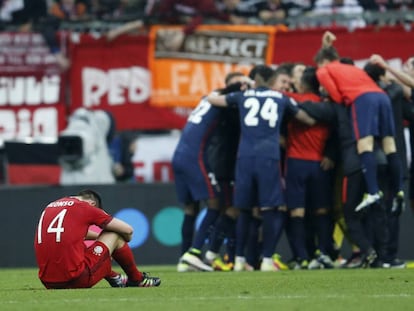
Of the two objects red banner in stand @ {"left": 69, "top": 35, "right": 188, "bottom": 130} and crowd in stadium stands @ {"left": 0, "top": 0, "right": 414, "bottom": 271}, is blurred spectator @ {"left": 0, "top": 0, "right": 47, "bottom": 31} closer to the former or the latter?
crowd in stadium stands @ {"left": 0, "top": 0, "right": 414, "bottom": 271}

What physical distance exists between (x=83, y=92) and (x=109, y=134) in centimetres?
71

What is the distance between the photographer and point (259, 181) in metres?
13.7

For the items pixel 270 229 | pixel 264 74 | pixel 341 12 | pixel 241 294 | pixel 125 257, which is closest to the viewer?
pixel 241 294

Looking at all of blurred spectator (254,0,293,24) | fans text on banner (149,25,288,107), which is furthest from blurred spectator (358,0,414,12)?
fans text on banner (149,25,288,107)

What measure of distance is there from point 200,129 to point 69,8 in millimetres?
5957

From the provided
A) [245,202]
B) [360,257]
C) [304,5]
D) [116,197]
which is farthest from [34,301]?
[304,5]

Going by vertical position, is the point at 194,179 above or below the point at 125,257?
below

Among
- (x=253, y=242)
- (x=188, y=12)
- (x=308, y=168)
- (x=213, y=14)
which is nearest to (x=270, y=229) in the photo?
(x=253, y=242)

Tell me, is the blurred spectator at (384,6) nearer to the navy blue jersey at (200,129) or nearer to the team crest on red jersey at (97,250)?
the navy blue jersey at (200,129)

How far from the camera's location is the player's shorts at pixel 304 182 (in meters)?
14.1

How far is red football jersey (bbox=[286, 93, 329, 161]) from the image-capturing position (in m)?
14.1

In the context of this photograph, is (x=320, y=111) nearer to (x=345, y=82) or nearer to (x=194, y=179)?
(x=345, y=82)

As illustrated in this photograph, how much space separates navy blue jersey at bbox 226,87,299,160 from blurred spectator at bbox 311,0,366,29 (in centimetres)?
487

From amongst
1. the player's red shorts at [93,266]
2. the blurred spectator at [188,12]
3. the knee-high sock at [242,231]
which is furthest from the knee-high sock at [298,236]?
the blurred spectator at [188,12]
